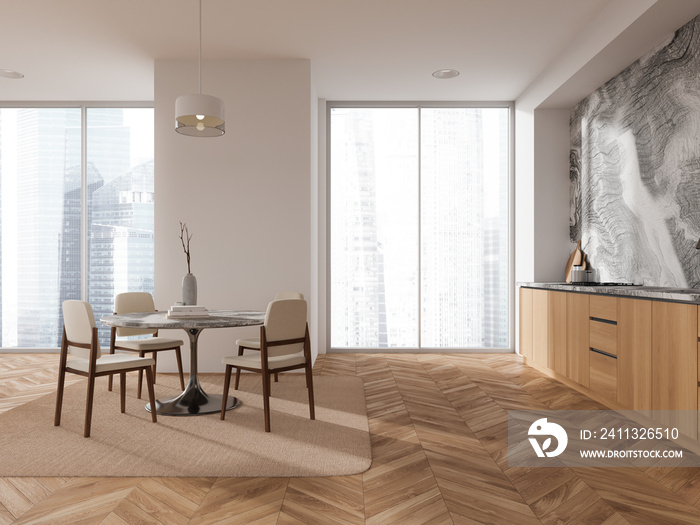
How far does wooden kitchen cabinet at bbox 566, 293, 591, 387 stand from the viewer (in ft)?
13.5

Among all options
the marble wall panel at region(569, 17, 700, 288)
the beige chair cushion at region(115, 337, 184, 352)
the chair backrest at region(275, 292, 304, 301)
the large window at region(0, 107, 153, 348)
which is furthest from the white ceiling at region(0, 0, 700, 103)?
the beige chair cushion at region(115, 337, 184, 352)

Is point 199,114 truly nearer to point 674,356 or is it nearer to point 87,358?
point 87,358

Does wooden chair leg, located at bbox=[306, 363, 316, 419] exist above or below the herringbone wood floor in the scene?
above

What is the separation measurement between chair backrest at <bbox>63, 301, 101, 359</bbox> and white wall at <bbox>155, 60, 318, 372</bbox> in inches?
66.8

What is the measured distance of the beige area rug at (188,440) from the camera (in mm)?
2719

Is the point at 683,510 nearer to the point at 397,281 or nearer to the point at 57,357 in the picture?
the point at 397,281

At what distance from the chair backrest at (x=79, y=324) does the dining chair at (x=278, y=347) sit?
34.3 inches

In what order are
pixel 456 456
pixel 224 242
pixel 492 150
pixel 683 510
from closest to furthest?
pixel 683 510, pixel 456 456, pixel 224 242, pixel 492 150

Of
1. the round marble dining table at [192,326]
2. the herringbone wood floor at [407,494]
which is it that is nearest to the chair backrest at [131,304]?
the round marble dining table at [192,326]

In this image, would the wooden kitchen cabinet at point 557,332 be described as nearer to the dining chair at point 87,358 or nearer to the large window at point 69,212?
the dining chair at point 87,358

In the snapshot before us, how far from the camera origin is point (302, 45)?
16.0ft

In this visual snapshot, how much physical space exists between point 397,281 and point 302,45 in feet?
9.94

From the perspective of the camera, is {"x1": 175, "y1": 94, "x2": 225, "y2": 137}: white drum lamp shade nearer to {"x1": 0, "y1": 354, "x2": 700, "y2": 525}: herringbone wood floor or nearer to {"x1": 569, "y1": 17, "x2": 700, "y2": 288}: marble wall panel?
{"x1": 0, "y1": 354, "x2": 700, "y2": 525}: herringbone wood floor

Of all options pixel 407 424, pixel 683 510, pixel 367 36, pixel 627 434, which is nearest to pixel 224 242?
pixel 367 36
